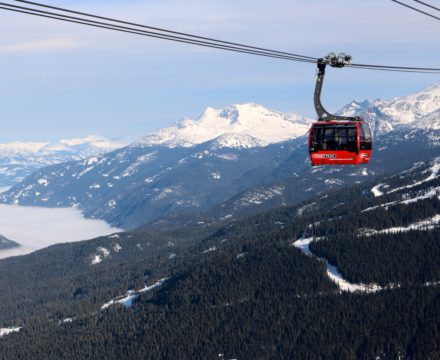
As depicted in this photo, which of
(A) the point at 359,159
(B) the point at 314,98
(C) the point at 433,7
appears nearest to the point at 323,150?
(A) the point at 359,159

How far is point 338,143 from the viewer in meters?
99.1

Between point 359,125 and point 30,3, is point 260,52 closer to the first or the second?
point 30,3

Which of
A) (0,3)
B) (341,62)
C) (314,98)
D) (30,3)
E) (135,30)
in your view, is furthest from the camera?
(314,98)

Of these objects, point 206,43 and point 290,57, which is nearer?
point 206,43

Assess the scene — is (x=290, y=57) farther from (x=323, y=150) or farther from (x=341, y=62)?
(x=323, y=150)

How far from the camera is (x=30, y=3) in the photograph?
2179 inches

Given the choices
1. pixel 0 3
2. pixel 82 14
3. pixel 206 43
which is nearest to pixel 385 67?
pixel 206 43

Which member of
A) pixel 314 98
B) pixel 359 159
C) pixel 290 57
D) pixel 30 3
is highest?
pixel 30 3

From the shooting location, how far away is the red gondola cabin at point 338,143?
98500 millimetres

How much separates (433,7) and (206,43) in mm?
20016

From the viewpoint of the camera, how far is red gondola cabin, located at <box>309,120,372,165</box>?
98.5 metres

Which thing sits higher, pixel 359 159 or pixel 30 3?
pixel 30 3

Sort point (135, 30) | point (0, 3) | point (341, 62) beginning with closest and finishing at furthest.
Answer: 1. point (0, 3)
2. point (135, 30)
3. point (341, 62)

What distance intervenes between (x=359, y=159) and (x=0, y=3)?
186 feet
